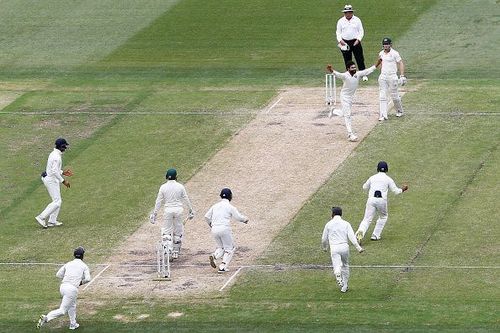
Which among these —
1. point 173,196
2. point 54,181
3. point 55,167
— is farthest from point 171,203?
point 54,181

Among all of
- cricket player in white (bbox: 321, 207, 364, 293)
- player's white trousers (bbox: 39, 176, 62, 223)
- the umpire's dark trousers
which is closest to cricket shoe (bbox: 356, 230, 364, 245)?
cricket player in white (bbox: 321, 207, 364, 293)

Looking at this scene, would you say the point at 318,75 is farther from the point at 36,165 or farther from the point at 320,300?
the point at 320,300

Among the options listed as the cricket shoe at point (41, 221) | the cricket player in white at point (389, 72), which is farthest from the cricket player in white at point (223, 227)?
the cricket player in white at point (389, 72)

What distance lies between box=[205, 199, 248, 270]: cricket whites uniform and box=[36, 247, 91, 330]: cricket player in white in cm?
399

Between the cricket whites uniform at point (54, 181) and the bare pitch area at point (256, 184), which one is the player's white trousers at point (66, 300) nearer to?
the bare pitch area at point (256, 184)

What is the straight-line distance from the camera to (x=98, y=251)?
37312 millimetres

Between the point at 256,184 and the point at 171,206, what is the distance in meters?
5.99

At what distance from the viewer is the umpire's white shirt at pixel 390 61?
44.8 meters

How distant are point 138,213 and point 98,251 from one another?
2.90 meters

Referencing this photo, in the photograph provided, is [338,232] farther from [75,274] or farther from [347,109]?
[347,109]

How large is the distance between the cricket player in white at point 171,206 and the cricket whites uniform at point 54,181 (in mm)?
4035

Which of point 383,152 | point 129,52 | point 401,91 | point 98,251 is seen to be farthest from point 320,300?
point 129,52

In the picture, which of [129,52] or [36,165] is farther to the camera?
[129,52]

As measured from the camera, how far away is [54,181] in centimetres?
3906
